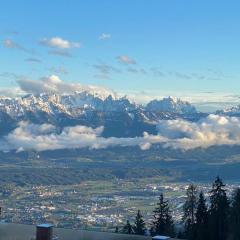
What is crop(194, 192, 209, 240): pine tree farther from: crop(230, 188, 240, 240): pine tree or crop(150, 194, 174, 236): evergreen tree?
crop(150, 194, 174, 236): evergreen tree

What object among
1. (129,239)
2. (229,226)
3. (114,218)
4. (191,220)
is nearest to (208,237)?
(229,226)

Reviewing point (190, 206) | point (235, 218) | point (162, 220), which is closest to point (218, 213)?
point (235, 218)

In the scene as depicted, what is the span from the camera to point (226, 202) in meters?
46.8

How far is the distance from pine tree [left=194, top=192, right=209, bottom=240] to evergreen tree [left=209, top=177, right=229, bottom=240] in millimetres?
435

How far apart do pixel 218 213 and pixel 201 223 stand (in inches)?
63.0

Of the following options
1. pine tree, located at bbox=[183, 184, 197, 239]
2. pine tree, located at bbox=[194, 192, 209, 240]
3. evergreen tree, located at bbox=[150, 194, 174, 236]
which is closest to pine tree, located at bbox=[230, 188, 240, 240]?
pine tree, located at bbox=[194, 192, 209, 240]

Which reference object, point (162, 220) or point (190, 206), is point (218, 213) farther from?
point (190, 206)

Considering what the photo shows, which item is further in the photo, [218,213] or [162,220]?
[162,220]

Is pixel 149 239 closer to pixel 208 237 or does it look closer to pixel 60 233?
pixel 60 233

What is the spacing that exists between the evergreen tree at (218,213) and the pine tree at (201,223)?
1.43ft

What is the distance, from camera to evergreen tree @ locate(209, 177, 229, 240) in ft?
144

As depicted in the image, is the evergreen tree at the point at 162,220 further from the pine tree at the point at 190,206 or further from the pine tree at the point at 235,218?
the pine tree at the point at 235,218

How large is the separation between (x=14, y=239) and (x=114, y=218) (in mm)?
172163

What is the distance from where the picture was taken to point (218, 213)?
150 ft
